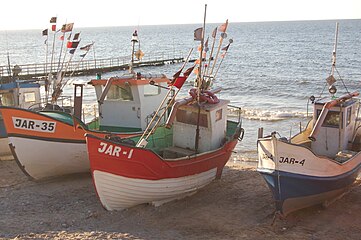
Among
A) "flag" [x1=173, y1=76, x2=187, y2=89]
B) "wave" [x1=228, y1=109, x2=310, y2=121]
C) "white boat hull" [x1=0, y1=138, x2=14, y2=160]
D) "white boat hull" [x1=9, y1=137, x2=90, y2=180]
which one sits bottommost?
"wave" [x1=228, y1=109, x2=310, y2=121]

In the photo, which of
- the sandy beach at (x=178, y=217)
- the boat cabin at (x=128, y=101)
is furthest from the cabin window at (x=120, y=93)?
the sandy beach at (x=178, y=217)

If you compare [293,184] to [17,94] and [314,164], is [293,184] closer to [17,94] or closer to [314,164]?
[314,164]

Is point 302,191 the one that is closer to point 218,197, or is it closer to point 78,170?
point 218,197

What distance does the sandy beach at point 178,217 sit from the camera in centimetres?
1023

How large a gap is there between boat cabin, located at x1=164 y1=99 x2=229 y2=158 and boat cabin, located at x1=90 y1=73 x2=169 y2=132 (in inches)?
66.1

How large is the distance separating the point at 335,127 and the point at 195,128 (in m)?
3.73

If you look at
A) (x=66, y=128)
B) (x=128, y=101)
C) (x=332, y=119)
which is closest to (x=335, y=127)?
(x=332, y=119)

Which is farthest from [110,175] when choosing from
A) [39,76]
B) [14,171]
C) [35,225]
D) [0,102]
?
[39,76]

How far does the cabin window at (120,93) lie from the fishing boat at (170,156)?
1.72m

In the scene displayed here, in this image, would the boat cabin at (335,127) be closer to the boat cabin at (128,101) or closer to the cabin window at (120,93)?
the boat cabin at (128,101)

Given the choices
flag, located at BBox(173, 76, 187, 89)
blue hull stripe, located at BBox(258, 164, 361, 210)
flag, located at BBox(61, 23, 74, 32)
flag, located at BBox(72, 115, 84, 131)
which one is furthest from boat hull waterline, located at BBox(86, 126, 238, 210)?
flag, located at BBox(61, 23, 74, 32)

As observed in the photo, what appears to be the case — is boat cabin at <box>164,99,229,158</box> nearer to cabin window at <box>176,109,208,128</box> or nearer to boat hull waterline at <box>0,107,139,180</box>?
cabin window at <box>176,109,208,128</box>

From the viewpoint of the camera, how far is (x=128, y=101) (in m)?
14.8

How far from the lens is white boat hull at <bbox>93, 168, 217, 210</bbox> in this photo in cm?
1102
